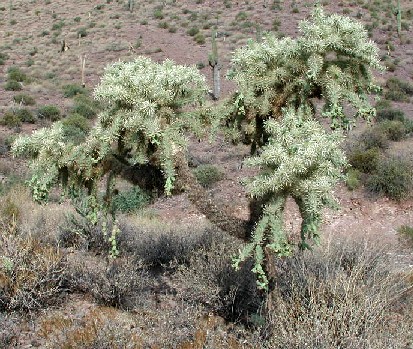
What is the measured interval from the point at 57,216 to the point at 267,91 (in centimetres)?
590

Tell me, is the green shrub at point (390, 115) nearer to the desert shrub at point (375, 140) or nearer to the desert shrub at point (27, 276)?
the desert shrub at point (375, 140)

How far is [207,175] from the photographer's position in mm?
16250

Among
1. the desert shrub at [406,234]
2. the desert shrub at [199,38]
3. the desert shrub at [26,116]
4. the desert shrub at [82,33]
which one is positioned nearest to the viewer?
the desert shrub at [406,234]

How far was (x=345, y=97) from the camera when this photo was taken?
5.21 meters

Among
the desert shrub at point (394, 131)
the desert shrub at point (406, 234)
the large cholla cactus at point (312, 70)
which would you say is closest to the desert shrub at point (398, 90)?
the desert shrub at point (394, 131)

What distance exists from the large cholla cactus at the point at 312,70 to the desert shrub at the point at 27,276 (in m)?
3.13

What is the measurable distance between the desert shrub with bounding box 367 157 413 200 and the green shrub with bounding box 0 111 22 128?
14286 millimetres

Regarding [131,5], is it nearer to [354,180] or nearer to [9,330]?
[354,180]

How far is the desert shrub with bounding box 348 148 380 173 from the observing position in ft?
53.1

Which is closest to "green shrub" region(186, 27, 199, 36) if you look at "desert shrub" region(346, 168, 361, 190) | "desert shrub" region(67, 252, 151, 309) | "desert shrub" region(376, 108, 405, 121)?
"desert shrub" region(376, 108, 405, 121)

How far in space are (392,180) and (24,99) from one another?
18.1m

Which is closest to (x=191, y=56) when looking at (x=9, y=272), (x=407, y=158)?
(x=407, y=158)

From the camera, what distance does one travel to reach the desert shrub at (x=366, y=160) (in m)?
16.2

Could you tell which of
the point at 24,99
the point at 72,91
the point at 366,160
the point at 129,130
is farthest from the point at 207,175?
the point at 72,91
